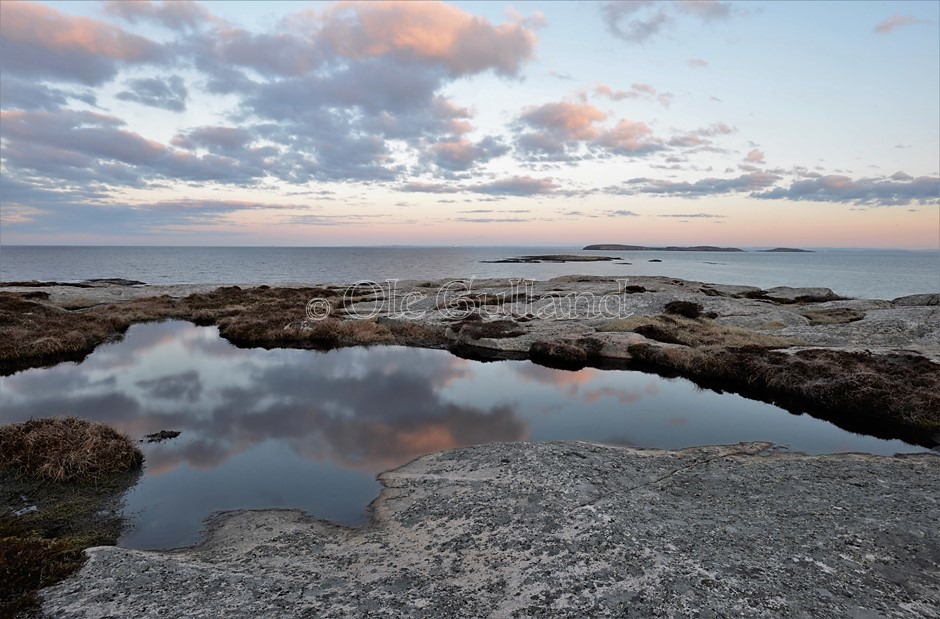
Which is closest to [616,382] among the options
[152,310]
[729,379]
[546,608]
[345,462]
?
[729,379]

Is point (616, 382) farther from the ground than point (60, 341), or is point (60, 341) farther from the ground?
point (60, 341)

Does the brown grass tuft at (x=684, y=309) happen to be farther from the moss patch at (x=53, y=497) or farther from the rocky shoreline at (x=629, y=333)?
the moss patch at (x=53, y=497)

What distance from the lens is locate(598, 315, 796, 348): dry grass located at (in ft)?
124

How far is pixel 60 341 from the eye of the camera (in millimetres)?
36219

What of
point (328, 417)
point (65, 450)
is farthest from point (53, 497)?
point (328, 417)

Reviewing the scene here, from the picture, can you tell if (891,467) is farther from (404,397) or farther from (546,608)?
(404,397)

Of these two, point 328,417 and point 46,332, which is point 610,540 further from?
point 46,332

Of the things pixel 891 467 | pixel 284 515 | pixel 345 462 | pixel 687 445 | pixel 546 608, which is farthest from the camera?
pixel 687 445

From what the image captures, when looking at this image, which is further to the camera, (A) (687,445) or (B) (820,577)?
(A) (687,445)

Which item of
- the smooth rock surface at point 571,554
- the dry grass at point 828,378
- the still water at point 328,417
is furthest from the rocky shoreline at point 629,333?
the smooth rock surface at point 571,554

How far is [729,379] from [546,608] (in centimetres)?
2582

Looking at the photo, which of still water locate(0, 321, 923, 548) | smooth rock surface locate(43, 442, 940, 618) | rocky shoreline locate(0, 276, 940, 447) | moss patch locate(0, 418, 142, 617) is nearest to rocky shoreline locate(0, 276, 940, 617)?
smooth rock surface locate(43, 442, 940, 618)

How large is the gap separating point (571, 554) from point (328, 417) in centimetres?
1564

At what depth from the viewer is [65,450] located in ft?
55.9
